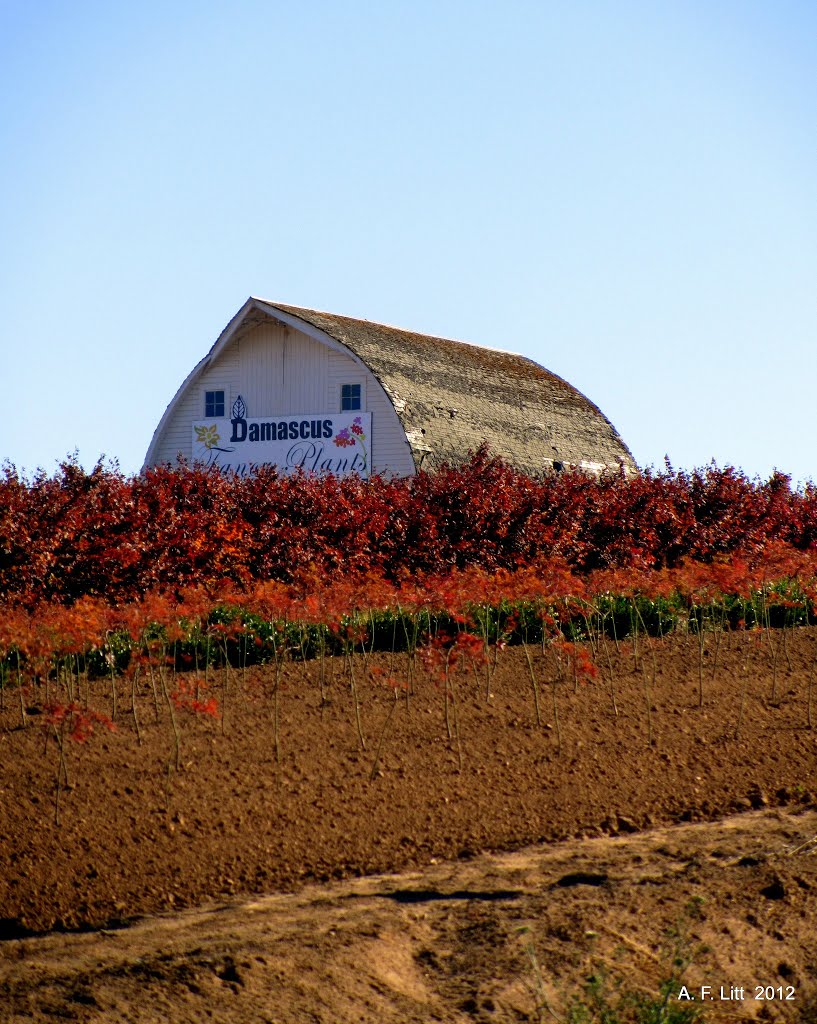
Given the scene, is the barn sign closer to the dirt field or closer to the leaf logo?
Answer: the leaf logo

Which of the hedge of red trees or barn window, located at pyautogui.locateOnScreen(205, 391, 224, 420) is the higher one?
barn window, located at pyautogui.locateOnScreen(205, 391, 224, 420)

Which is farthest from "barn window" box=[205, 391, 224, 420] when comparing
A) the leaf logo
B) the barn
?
the leaf logo

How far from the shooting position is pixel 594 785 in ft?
23.6

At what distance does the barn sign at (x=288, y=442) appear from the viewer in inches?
1072

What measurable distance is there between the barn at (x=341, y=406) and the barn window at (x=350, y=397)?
0.08 ft

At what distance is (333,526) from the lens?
1447cm

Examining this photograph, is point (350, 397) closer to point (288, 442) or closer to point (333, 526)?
point (288, 442)

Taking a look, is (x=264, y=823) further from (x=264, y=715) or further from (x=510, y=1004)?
(x=510, y=1004)

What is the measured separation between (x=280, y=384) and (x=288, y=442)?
1479 mm

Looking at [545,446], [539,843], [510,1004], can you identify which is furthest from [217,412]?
[510,1004]

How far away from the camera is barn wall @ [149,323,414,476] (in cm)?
2695

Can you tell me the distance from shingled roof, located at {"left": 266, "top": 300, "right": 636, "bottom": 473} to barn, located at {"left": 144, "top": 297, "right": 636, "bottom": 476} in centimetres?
4

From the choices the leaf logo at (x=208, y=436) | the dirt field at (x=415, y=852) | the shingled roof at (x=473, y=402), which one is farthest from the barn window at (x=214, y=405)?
the dirt field at (x=415, y=852)

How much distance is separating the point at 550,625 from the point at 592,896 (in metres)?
5.37
